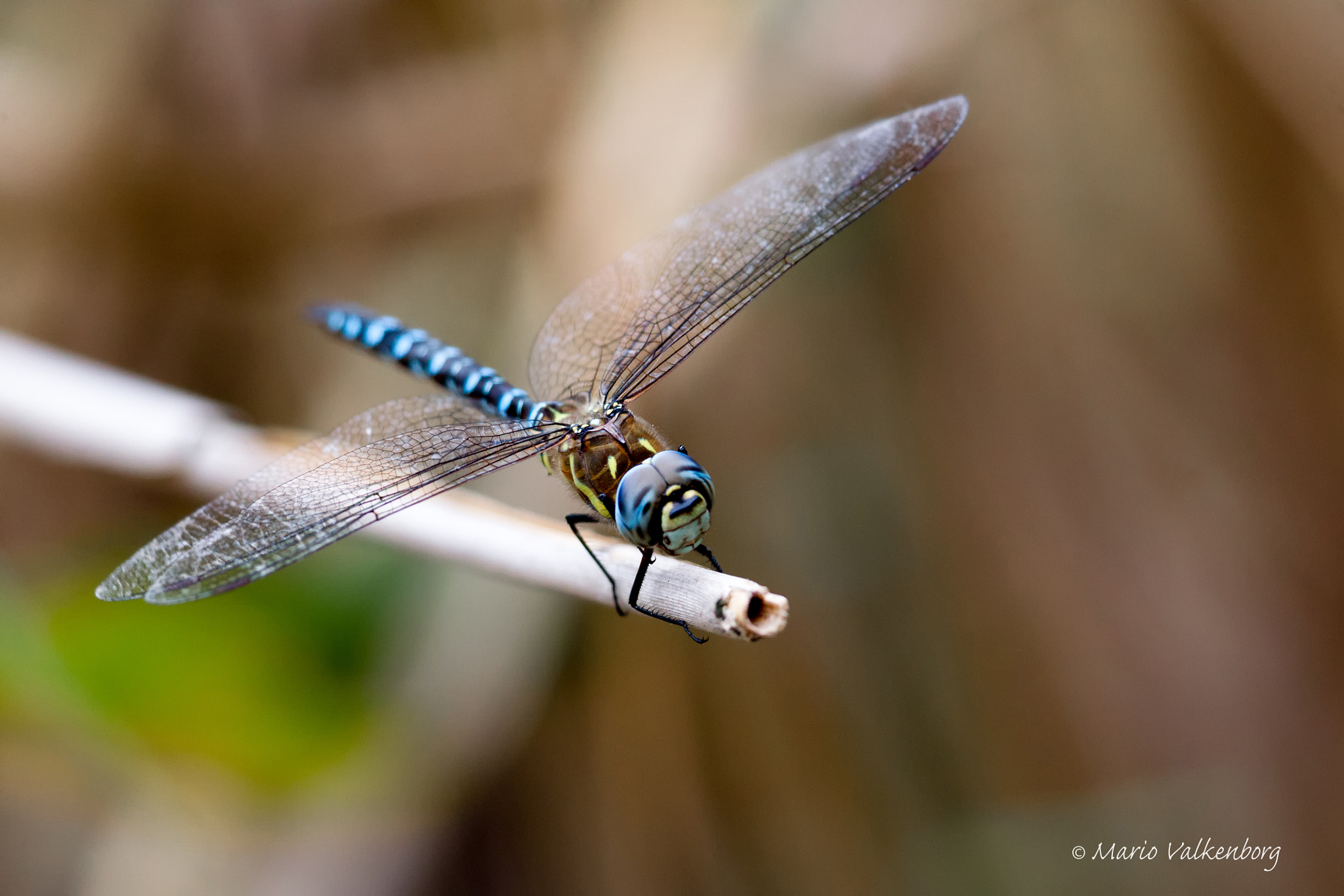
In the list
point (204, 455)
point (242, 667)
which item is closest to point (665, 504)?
point (204, 455)

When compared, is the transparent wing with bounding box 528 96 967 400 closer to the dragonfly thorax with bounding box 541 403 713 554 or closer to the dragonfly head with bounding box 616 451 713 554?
the dragonfly thorax with bounding box 541 403 713 554

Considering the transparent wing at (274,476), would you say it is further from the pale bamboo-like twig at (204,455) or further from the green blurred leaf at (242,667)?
the green blurred leaf at (242,667)

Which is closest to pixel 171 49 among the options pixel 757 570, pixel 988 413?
pixel 757 570

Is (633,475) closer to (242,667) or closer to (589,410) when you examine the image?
(589,410)

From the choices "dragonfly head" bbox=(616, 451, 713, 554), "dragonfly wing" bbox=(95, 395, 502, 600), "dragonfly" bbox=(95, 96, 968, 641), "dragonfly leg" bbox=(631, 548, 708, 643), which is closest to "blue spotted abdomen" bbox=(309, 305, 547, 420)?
"dragonfly" bbox=(95, 96, 968, 641)

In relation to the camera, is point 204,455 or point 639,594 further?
point 204,455
